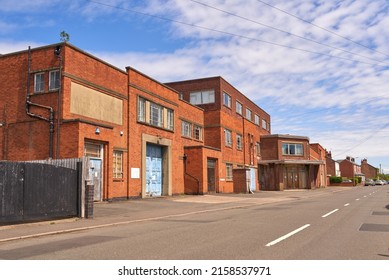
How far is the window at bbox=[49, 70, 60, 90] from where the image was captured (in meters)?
20.2

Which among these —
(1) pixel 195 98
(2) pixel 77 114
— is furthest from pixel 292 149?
(2) pixel 77 114

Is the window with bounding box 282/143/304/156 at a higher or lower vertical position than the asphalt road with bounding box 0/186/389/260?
higher

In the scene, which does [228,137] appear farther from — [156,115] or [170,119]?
[156,115]

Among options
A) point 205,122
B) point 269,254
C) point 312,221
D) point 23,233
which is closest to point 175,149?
point 205,122

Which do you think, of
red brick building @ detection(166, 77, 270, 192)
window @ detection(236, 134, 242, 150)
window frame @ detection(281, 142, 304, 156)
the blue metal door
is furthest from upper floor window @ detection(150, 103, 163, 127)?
window frame @ detection(281, 142, 304, 156)

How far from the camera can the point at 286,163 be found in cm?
5241

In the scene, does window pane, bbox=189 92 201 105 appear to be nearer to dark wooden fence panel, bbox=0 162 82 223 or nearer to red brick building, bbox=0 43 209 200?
red brick building, bbox=0 43 209 200

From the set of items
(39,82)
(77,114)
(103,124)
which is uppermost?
(39,82)

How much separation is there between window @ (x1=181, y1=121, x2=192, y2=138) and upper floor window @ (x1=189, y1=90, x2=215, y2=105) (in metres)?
14.2

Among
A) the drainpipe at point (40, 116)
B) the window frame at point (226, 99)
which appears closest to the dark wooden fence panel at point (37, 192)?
the drainpipe at point (40, 116)

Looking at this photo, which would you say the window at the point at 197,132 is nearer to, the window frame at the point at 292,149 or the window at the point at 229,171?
the window at the point at 229,171

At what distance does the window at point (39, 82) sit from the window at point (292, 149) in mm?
39540

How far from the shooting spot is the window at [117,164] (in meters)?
22.9

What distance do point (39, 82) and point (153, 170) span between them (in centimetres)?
1000
